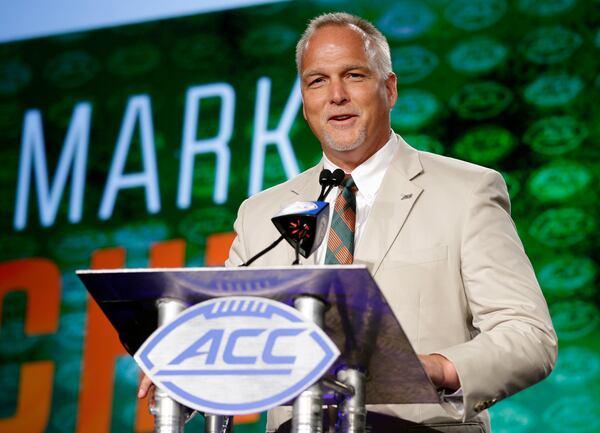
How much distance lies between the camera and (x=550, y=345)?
1871 millimetres

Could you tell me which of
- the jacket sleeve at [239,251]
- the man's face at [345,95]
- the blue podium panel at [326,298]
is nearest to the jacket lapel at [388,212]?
the man's face at [345,95]

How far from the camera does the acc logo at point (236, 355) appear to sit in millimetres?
1392

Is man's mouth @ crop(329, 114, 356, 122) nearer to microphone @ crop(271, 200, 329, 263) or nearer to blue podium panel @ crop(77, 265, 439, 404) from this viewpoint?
microphone @ crop(271, 200, 329, 263)

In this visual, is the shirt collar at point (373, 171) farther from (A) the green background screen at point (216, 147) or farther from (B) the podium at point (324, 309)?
(A) the green background screen at point (216, 147)

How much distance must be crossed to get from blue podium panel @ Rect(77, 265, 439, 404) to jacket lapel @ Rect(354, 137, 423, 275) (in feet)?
1.77

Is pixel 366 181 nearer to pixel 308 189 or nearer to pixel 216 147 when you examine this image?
pixel 308 189

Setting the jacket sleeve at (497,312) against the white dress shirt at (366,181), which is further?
the white dress shirt at (366,181)

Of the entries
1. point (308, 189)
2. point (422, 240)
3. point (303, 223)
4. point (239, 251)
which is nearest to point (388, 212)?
point (422, 240)

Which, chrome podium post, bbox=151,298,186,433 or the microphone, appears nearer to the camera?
chrome podium post, bbox=151,298,186,433

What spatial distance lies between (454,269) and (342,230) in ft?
0.86

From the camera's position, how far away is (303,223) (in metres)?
1.63

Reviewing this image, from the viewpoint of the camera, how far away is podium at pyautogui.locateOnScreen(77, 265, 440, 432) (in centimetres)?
140

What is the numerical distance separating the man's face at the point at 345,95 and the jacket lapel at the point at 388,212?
12cm

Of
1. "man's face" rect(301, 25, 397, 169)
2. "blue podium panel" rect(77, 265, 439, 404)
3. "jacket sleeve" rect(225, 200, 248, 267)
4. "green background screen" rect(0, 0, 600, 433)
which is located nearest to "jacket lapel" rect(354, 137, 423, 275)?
"man's face" rect(301, 25, 397, 169)
